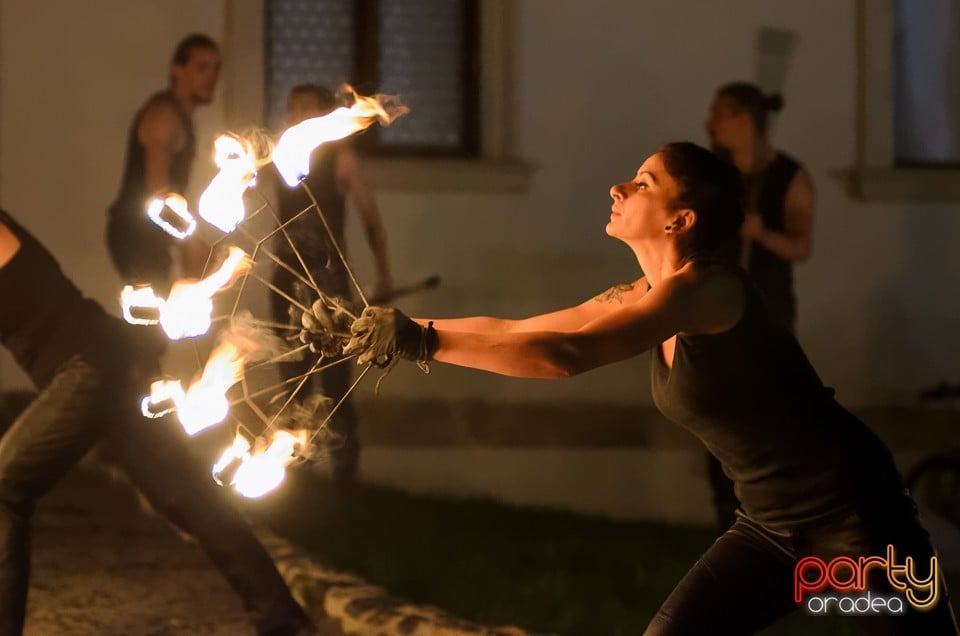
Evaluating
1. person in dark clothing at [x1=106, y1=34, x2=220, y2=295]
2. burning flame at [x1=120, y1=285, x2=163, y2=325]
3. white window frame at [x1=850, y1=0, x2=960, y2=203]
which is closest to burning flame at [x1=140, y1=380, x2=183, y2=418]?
burning flame at [x1=120, y1=285, x2=163, y2=325]

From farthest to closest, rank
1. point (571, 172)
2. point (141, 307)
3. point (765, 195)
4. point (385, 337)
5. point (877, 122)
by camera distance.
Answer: point (877, 122) → point (571, 172) → point (765, 195) → point (141, 307) → point (385, 337)

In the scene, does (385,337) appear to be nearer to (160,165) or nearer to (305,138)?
(305,138)

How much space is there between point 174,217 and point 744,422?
59.2 inches

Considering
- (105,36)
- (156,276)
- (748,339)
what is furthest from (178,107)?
(748,339)

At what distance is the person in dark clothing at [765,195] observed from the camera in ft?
20.9

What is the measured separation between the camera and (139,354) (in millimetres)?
4906

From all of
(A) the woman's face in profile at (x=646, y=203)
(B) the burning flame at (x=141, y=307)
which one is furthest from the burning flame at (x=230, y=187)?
(A) the woman's face in profile at (x=646, y=203)

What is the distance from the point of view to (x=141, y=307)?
3.28 m

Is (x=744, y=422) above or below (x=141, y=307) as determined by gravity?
below

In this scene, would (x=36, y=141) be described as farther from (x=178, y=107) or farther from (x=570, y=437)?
(x=570, y=437)

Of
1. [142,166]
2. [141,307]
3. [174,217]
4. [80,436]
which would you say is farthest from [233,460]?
[142,166]

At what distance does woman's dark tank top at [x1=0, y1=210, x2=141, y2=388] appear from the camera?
4.60 m

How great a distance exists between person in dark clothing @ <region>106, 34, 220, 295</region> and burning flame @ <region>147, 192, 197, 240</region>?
3.66 meters

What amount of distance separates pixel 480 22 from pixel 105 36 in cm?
251
